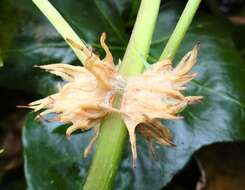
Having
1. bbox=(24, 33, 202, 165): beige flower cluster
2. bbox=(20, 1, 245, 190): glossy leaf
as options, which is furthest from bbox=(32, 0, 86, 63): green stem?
bbox=(20, 1, 245, 190): glossy leaf

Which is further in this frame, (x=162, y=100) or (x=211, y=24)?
(x=211, y=24)

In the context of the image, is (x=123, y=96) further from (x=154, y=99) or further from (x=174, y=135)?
(x=174, y=135)

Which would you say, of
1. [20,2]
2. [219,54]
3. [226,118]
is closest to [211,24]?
[219,54]

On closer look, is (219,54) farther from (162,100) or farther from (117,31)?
(162,100)

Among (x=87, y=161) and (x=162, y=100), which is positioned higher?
(x=162, y=100)

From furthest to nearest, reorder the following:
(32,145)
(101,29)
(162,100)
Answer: (101,29)
(32,145)
(162,100)

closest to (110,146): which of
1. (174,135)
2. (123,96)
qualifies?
(123,96)

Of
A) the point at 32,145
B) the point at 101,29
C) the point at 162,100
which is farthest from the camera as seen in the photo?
the point at 101,29

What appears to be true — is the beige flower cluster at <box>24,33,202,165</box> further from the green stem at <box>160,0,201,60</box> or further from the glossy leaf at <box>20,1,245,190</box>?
the glossy leaf at <box>20,1,245,190</box>

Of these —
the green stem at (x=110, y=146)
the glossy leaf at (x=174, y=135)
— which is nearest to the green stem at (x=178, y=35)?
the green stem at (x=110, y=146)
